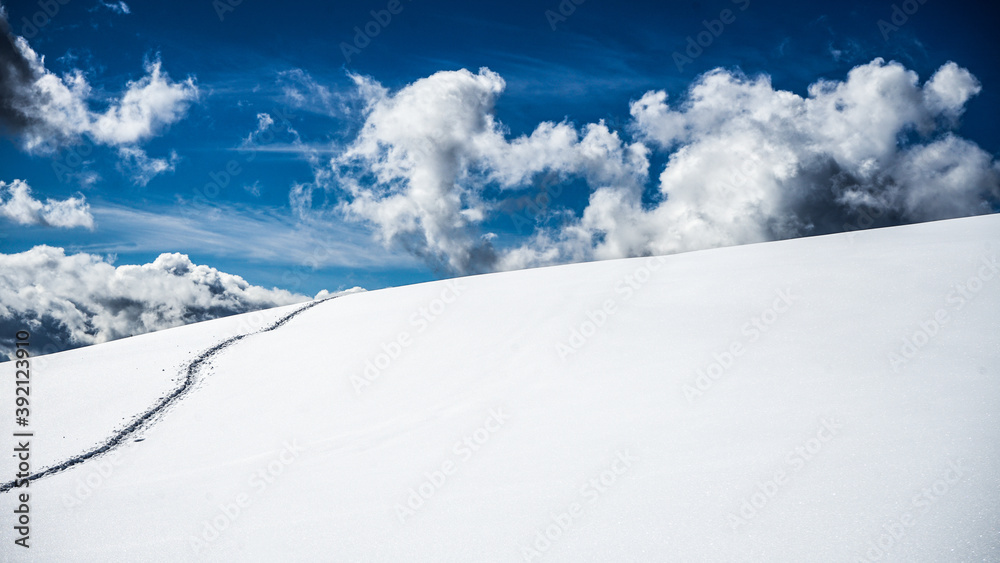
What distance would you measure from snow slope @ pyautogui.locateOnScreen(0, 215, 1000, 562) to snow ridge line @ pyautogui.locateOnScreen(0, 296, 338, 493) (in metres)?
0.16

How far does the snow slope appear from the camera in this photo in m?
3.42

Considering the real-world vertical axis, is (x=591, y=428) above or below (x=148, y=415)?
below

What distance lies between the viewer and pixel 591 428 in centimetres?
459

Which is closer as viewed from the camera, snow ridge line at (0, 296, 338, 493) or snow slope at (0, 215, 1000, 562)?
snow slope at (0, 215, 1000, 562)

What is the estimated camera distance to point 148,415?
6172 millimetres

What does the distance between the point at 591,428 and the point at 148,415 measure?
217 inches

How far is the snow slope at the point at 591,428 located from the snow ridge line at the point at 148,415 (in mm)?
161

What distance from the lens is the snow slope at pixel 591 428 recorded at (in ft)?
11.2

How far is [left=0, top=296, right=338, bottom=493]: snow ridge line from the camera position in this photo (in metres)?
5.30

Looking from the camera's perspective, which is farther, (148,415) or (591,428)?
(148,415)

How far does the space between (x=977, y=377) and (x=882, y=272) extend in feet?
8.13

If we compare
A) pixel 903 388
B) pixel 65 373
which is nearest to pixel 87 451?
pixel 65 373

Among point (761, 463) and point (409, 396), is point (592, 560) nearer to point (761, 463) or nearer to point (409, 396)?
point (761, 463)

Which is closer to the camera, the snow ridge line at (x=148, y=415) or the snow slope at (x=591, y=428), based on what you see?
the snow slope at (x=591, y=428)
